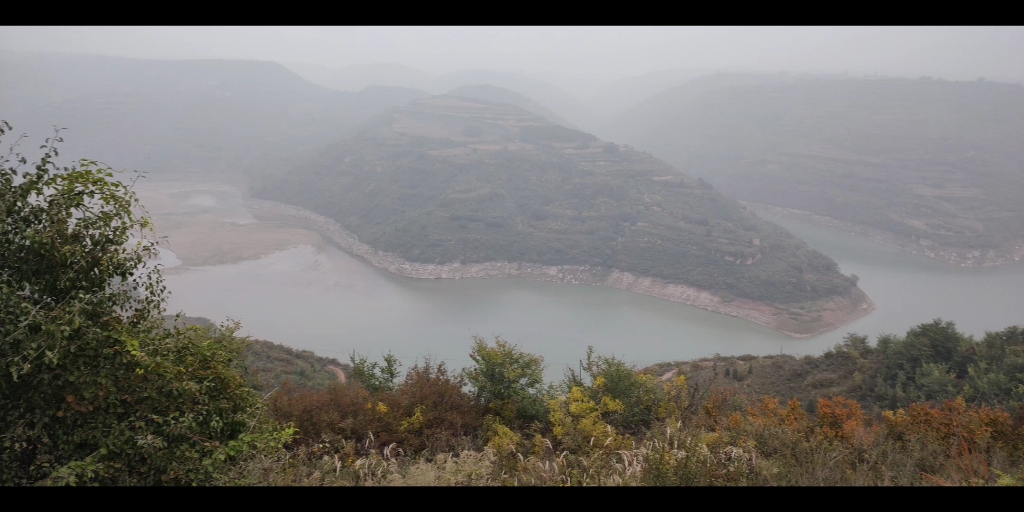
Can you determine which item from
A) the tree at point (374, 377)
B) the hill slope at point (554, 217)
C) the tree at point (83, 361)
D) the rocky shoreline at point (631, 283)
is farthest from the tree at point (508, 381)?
the hill slope at point (554, 217)

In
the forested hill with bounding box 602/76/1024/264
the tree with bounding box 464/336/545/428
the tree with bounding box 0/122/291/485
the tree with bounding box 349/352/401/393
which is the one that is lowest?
the tree with bounding box 349/352/401/393

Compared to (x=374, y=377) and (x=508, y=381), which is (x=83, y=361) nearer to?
(x=508, y=381)

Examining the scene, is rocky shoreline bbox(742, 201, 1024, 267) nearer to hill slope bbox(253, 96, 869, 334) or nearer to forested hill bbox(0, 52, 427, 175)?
hill slope bbox(253, 96, 869, 334)

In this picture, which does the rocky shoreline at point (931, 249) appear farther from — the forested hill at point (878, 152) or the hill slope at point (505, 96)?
the hill slope at point (505, 96)

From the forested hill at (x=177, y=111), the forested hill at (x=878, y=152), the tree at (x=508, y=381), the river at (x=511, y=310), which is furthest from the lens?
the forested hill at (x=177, y=111)

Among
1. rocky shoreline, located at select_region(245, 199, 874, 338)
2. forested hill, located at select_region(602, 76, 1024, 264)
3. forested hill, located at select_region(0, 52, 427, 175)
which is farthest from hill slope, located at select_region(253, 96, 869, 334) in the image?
forested hill, located at select_region(0, 52, 427, 175)

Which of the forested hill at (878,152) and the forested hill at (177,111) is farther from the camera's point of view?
the forested hill at (177,111)
